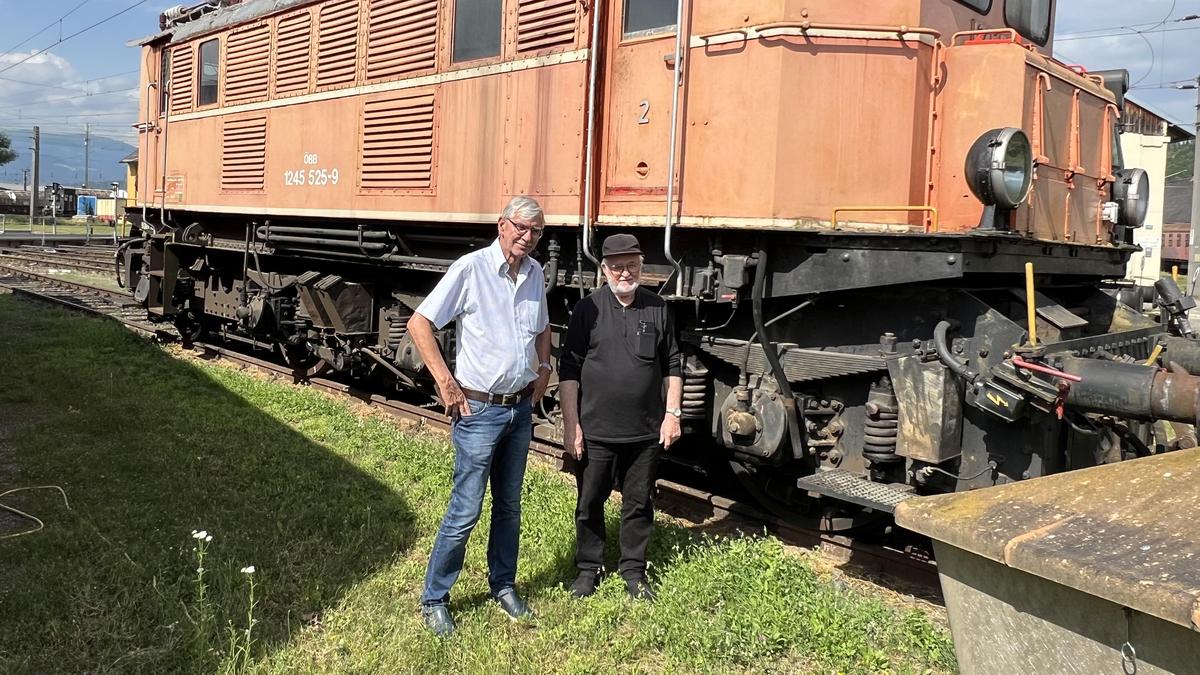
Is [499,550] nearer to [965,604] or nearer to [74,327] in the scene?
[965,604]

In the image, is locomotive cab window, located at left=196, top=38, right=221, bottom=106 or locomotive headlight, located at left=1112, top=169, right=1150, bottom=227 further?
locomotive cab window, located at left=196, top=38, right=221, bottom=106

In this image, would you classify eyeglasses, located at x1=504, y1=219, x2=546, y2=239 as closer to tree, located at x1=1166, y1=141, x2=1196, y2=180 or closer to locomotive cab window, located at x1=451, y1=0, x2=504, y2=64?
locomotive cab window, located at x1=451, y1=0, x2=504, y2=64

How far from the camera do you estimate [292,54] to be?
934 cm

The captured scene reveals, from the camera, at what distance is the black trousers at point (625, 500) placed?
15.3 feet

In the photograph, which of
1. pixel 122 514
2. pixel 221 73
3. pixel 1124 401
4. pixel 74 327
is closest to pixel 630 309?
pixel 1124 401

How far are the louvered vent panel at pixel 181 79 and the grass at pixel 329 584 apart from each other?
5.68m

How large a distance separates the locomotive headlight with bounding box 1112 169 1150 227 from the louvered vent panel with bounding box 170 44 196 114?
10277mm

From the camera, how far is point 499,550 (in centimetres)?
444

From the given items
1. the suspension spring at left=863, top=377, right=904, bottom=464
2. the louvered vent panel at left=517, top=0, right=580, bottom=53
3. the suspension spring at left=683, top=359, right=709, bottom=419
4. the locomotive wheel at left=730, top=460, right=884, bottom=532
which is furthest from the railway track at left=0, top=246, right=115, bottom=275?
the suspension spring at left=863, top=377, right=904, bottom=464

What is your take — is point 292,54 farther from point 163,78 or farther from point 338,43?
point 163,78

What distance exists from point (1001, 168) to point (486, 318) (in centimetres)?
267

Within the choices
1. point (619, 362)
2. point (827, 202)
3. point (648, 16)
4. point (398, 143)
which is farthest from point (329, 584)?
point (398, 143)

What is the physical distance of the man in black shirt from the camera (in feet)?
15.0

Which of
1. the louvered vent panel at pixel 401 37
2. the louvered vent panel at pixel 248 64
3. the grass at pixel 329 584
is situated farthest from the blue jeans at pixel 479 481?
the louvered vent panel at pixel 248 64
